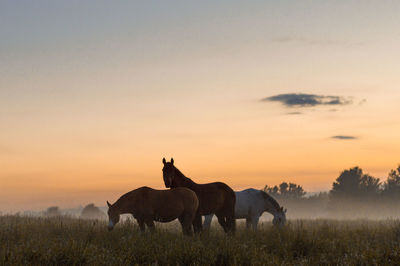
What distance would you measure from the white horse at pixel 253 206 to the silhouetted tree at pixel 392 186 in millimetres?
43153

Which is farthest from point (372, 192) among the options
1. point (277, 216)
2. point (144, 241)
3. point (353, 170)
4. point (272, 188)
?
point (144, 241)

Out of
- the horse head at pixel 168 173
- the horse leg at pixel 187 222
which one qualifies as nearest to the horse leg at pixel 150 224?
the horse leg at pixel 187 222

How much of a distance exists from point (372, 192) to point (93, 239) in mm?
52460

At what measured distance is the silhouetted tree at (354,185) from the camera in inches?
2285

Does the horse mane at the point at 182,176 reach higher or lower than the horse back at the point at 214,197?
higher

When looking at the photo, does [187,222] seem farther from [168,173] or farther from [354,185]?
[354,185]

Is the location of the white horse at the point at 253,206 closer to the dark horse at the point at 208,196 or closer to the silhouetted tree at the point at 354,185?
the dark horse at the point at 208,196

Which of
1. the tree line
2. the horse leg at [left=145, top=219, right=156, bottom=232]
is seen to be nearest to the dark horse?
the horse leg at [left=145, top=219, right=156, bottom=232]

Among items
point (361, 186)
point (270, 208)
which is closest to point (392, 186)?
point (361, 186)

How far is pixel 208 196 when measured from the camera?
1448 cm

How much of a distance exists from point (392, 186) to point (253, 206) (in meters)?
45.5

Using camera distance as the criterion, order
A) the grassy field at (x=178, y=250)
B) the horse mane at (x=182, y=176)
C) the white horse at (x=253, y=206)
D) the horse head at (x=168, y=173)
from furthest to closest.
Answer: the white horse at (x=253, y=206) < the horse mane at (x=182, y=176) < the horse head at (x=168, y=173) < the grassy field at (x=178, y=250)

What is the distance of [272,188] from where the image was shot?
77.2 metres

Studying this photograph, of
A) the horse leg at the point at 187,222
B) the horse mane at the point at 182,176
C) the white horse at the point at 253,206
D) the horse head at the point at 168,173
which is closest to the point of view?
the horse leg at the point at 187,222
